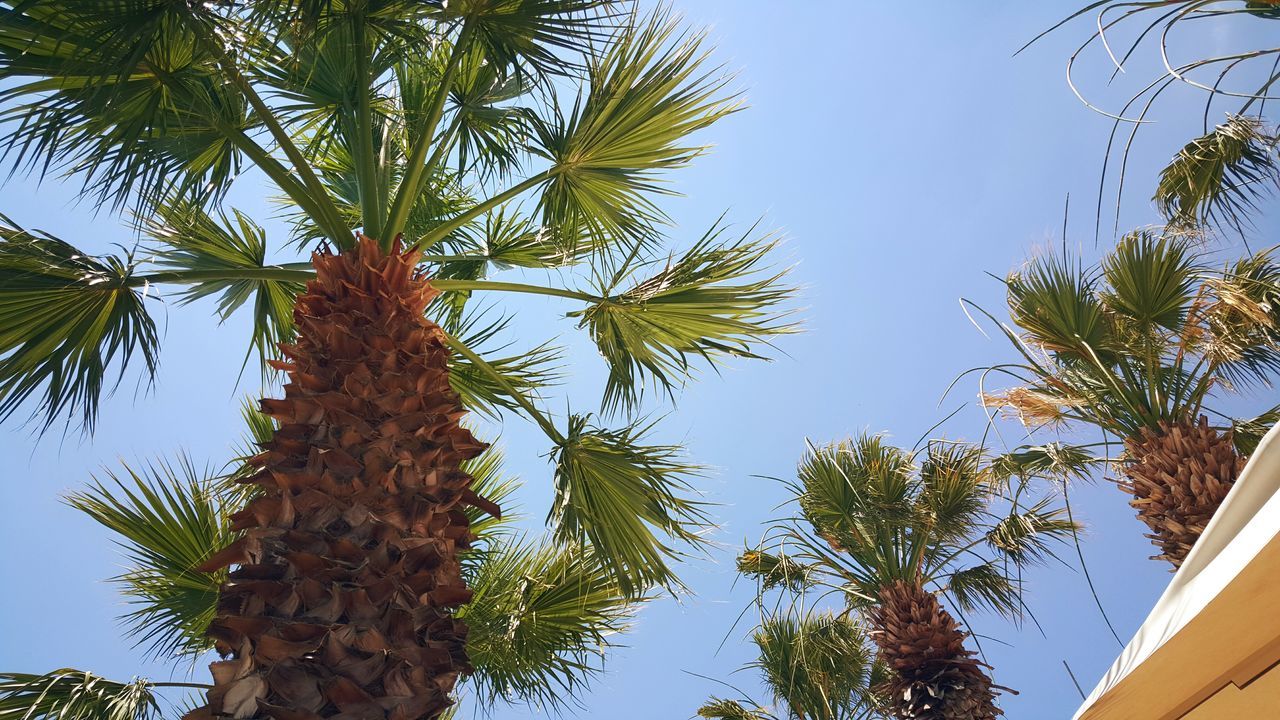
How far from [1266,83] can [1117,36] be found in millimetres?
576

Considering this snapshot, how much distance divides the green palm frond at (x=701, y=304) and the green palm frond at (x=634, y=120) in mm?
464

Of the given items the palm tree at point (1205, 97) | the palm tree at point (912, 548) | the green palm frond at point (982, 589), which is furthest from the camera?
the green palm frond at point (982, 589)

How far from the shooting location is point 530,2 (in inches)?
156

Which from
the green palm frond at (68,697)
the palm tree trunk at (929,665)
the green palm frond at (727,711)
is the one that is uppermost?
the green palm frond at (68,697)

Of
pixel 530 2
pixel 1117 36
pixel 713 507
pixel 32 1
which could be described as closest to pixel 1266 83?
pixel 1117 36

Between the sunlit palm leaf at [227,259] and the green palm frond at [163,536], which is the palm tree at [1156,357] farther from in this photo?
the green palm frond at [163,536]

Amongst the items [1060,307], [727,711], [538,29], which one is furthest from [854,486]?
[538,29]

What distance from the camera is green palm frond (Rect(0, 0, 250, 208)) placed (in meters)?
3.10

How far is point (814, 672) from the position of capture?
9047 millimetres

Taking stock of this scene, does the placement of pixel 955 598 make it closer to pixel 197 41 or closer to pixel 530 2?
pixel 530 2

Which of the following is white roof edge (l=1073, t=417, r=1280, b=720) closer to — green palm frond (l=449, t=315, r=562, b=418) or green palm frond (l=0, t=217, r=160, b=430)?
green palm frond (l=0, t=217, r=160, b=430)

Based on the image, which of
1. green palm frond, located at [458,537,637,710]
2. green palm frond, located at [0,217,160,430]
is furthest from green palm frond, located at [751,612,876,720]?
green palm frond, located at [0,217,160,430]

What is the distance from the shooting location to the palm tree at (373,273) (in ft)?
8.11

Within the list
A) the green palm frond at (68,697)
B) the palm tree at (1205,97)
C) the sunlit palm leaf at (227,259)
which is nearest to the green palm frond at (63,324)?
the sunlit palm leaf at (227,259)
